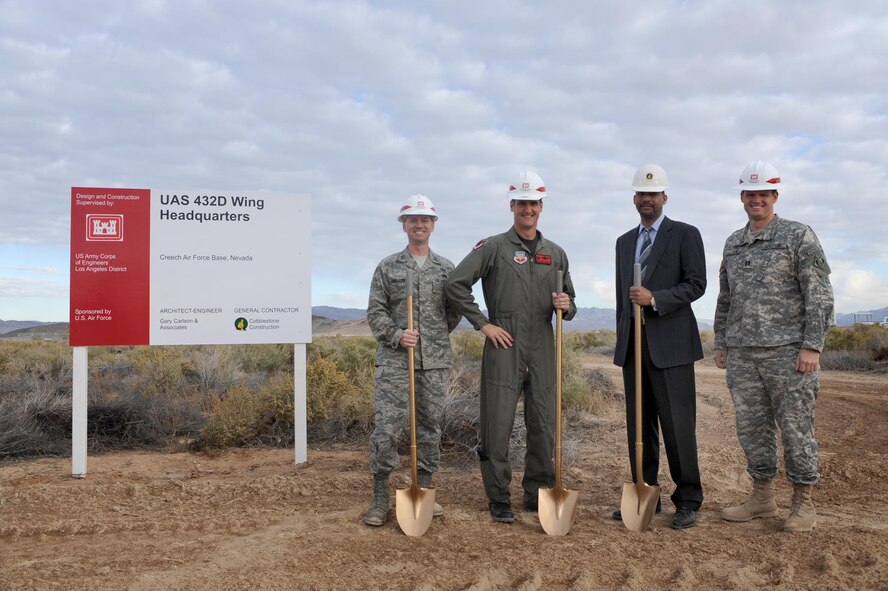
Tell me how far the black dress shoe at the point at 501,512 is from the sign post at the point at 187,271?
2905mm

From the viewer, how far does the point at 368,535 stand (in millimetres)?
5102

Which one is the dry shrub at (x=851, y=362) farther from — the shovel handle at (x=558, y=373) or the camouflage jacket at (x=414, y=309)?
the camouflage jacket at (x=414, y=309)

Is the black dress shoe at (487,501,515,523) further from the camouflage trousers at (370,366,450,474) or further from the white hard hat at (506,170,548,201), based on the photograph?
the white hard hat at (506,170,548,201)

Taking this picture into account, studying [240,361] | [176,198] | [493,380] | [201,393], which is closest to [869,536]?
[493,380]

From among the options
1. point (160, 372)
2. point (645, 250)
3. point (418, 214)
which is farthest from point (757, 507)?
point (160, 372)

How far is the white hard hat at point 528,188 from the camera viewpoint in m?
5.47

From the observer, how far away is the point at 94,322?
711 cm

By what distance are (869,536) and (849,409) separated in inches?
303

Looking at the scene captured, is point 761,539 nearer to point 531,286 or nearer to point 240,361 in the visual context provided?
point 531,286

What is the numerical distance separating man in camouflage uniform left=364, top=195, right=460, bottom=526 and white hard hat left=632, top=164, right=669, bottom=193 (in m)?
1.58

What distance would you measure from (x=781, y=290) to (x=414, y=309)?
270 cm

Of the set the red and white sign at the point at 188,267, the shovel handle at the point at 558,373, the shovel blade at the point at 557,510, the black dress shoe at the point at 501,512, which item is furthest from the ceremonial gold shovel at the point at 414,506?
the red and white sign at the point at 188,267

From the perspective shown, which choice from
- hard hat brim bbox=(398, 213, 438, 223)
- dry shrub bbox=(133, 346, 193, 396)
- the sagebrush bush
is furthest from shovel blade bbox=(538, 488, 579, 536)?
the sagebrush bush

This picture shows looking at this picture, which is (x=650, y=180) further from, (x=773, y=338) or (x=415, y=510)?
(x=415, y=510)
